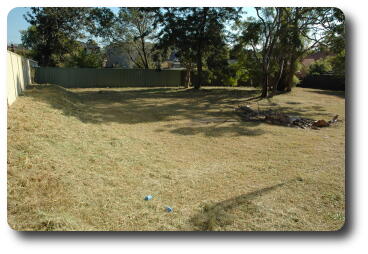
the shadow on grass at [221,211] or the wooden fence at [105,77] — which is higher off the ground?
the wooden fence at [105,77]

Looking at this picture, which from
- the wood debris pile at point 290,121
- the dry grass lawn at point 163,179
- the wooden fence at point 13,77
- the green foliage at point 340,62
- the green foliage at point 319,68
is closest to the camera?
the dry grass lawn at point 163,179

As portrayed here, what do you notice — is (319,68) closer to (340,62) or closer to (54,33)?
(340,62)

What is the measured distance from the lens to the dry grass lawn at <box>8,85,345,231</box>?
262 cm

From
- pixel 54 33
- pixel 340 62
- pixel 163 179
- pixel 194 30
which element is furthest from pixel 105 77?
pixel 163 179

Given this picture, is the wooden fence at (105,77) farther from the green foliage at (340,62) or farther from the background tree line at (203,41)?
the green foliage at (340,62)

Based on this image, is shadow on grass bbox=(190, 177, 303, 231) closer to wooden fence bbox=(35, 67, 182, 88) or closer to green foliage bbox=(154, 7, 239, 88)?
green foliage bbox=(154, 7, 239, 88)

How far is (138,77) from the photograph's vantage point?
830 inches

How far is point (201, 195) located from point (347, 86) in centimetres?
209

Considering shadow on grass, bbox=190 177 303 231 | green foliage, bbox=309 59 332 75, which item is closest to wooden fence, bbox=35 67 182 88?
green foliage, bbox=309 59 332 75

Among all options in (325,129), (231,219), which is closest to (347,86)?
(231,219)

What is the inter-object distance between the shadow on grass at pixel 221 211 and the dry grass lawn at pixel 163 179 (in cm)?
1

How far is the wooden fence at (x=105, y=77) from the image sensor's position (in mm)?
17406

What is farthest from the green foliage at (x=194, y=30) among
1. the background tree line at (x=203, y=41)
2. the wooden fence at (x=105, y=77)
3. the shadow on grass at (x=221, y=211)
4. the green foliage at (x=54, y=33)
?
the shadow on grass at (x=221, y=211)

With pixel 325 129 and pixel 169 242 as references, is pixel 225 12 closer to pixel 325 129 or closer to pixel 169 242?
pixel 325 129
